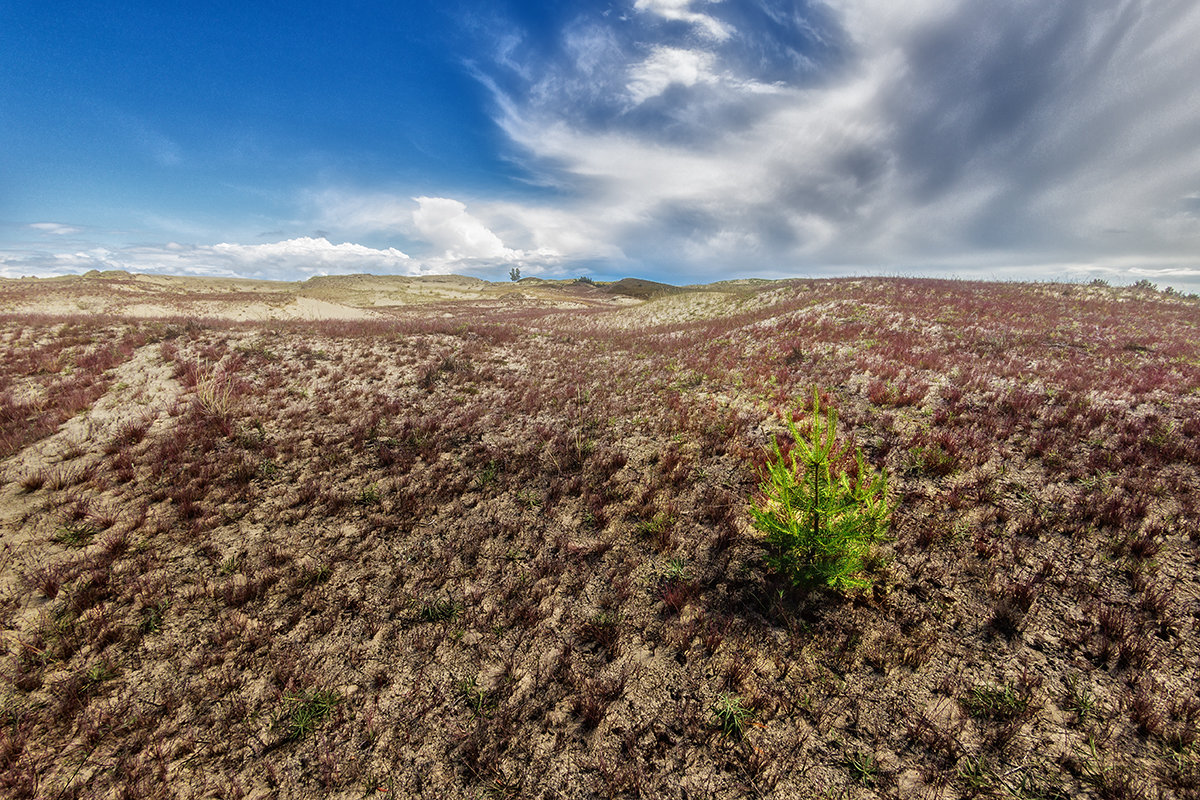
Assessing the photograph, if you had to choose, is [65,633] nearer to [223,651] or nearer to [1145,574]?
[223,651]

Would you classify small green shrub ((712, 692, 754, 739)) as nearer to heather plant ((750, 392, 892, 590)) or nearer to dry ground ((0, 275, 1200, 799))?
dry ground ((0, 275, 1200, 799))

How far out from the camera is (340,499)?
6730mm

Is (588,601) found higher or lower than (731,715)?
higher

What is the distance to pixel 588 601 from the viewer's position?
16.2 feet

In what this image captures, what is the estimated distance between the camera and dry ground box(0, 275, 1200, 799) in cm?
329

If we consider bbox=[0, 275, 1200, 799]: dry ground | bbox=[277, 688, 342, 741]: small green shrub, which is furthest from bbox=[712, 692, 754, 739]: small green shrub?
bbox=[277, 688, 342, 741]: small green shrub

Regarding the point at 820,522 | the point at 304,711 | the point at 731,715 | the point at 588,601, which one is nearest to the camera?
the point at 731,715

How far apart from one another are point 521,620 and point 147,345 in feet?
61.0

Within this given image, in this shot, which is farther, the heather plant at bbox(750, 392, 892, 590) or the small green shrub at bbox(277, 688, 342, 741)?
the heather plant at bbox(750, 392, 892, 590)

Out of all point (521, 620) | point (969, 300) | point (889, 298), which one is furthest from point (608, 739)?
point (969, 300)

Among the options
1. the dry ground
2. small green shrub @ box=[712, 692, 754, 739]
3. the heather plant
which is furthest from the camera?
the heather plant

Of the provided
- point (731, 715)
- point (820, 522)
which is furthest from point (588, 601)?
point (820, 522)

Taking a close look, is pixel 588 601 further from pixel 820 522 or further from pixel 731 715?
pixel 820 522

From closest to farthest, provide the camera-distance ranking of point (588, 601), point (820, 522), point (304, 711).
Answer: point (304, 711)
point (820, 522)
point (588, 601)
